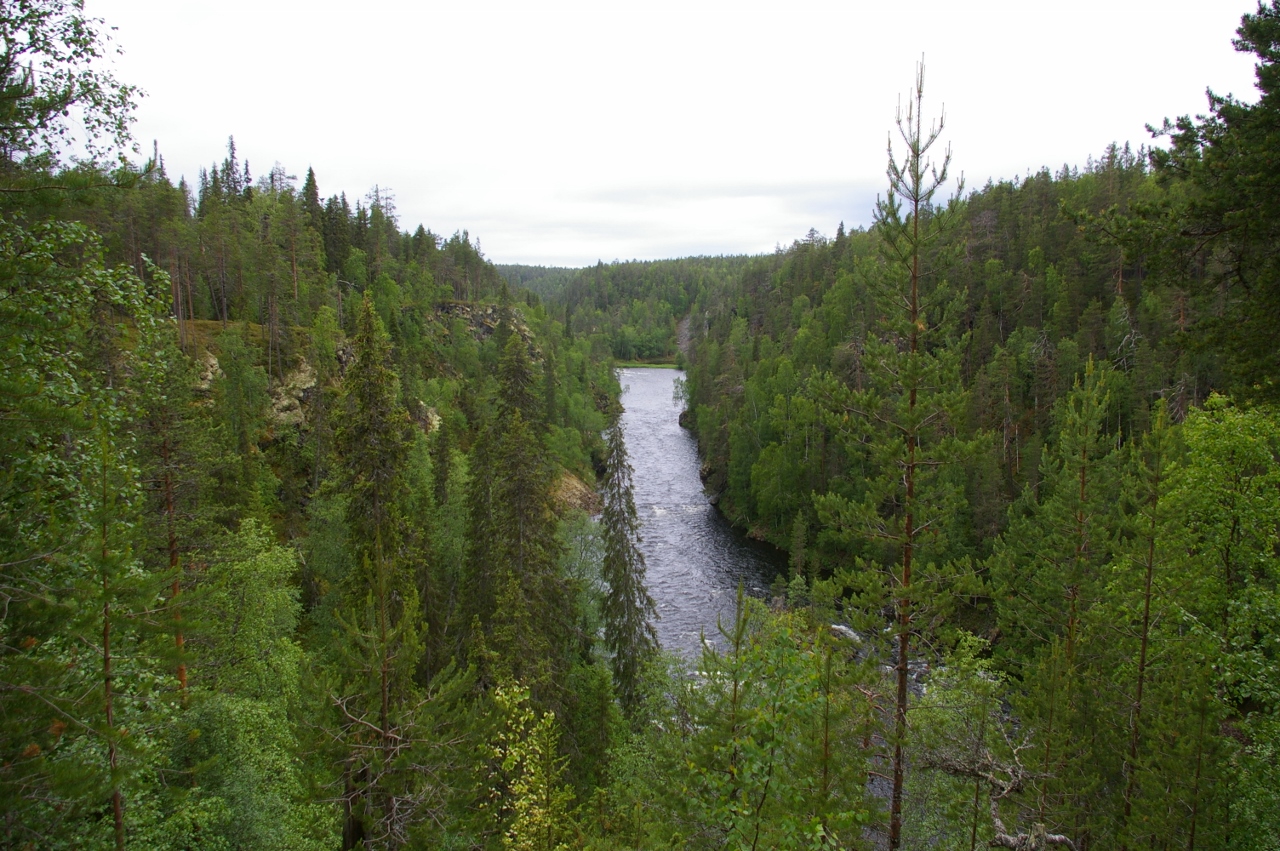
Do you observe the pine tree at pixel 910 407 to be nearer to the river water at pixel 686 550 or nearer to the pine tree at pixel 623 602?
the river water at pixel 686 550

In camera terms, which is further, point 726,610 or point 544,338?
point 544,338

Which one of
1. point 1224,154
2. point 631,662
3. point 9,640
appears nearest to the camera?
point 9,640

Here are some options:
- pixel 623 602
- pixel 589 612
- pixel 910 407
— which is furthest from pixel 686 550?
pixel 910 407

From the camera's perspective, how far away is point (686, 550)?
46.8 metres

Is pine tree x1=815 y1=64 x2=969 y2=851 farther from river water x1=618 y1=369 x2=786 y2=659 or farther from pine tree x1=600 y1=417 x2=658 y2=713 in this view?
pine tree x1=600 y1=417 x2=658 y2=713

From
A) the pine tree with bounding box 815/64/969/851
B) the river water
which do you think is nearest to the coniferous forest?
the pine tree with bounding box 815/64/969/851

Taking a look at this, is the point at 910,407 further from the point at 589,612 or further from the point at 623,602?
the point at 589,612

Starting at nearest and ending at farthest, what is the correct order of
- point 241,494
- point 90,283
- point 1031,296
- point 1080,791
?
point 90,283, point 1080,791, point 241,494, point 1031,296

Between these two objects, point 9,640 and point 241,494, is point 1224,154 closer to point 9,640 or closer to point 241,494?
point 9,640

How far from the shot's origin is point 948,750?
476 inches

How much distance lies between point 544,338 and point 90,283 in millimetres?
80774

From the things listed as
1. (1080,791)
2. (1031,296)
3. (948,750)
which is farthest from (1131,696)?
(1031,296)

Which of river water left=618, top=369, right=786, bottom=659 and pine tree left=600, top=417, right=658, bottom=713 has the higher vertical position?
pine tree left=600, top=417, right=658, bottom=713

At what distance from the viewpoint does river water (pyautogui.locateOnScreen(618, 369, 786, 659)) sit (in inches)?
1390
